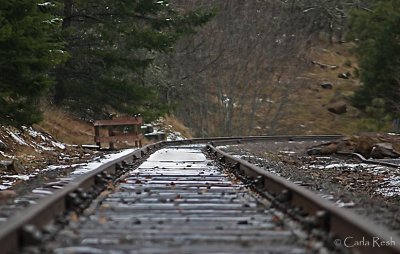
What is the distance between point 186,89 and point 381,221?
41.7 m

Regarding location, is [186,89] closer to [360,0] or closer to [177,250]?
[360,0]

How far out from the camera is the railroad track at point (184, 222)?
14.6 feet

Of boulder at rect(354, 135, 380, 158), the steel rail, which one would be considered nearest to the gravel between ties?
the steel rail

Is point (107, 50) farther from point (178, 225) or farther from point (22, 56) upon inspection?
point (178, 225)

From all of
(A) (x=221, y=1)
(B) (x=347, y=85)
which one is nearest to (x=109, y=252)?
(A) (x=221, y=1)

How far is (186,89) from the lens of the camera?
156 ft

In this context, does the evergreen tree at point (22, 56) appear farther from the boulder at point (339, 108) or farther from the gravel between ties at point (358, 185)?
the boulder at point (339, 108)

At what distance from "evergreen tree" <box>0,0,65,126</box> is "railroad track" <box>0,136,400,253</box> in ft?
14.3

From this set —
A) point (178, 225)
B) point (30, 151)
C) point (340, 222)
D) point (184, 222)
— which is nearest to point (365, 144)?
point (30, 151)

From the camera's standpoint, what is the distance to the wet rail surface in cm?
456

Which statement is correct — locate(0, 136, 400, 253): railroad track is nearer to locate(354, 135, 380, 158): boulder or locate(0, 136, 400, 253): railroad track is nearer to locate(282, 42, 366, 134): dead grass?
locate(354, 135, 380, 158): boulder

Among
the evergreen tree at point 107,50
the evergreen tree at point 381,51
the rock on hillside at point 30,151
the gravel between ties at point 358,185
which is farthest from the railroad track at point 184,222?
the evergreen tree at point 381,51

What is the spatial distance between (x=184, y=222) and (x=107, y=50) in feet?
77.8

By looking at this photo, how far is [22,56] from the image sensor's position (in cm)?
1214
